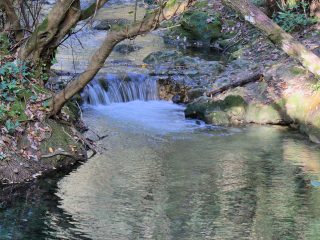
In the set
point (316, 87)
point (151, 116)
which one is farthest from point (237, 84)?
point (316, 87)

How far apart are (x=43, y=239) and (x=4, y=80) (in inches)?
157

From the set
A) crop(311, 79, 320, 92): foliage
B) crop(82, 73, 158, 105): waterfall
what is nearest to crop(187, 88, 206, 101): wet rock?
crop(82, 73, 158, 105): waterfall

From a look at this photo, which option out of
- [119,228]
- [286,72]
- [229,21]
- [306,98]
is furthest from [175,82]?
[119,228]

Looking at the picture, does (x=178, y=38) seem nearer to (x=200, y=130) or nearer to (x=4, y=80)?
(x=200, y=130)

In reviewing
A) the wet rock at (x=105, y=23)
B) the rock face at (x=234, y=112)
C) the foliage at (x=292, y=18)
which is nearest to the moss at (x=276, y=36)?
the rock face at (x=234, y=112)

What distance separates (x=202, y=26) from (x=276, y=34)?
12432 millimetres

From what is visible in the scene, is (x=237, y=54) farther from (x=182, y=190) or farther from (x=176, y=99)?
(x=182, y=190)

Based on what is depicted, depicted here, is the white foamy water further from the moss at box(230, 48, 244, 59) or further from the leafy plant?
the leafy plant

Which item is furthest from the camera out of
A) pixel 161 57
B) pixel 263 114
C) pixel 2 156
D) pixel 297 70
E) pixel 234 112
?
pixel 161 57

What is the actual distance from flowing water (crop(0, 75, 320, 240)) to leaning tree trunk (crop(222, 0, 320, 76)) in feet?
6.31

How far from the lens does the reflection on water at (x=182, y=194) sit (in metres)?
7.42

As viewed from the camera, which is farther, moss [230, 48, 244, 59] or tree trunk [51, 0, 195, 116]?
moss [230, 48, 244, 59]

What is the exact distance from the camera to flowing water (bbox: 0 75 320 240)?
7.44m

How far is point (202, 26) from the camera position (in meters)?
21.5
